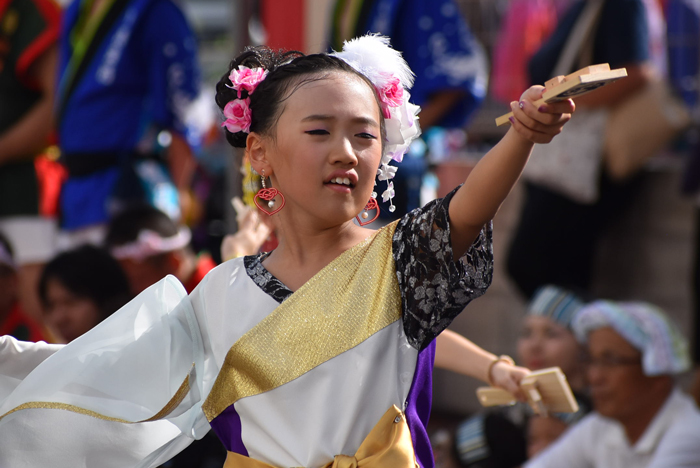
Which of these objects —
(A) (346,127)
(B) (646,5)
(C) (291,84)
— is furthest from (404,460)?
(B) (646,5)

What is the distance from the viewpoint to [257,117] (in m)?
1.94

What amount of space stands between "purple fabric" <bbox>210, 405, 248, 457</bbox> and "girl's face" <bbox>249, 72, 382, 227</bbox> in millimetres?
417

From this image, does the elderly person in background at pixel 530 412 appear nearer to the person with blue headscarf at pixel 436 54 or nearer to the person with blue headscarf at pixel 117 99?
the person with blue headscarf at pixel 436 54

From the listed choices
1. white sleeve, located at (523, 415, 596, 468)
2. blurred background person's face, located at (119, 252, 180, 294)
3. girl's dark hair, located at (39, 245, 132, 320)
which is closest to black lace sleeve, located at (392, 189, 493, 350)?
→ white sleeve, located at (523, 415, 596, 468)

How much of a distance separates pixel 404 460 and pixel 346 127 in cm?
61

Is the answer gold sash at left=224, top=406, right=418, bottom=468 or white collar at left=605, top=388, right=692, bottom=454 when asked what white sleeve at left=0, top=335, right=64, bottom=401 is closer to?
gold sash at left=224, top=406, right=418, bottom=468

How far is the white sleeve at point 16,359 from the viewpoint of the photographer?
2.07 metres

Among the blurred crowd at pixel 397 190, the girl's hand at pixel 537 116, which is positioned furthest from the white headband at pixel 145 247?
the girl's hand at pixel 537 116

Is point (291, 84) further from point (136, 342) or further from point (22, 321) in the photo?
point (22, 321)

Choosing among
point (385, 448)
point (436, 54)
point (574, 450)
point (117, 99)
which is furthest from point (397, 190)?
point (385, 448)

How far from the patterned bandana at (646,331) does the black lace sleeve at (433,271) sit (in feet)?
5.58

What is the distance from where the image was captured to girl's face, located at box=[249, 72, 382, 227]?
1785 mm

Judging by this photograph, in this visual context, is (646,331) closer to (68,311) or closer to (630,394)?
(630,394)

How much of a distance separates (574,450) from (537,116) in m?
2.18
